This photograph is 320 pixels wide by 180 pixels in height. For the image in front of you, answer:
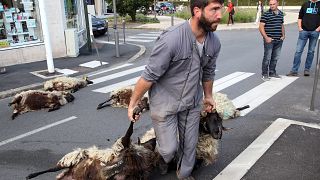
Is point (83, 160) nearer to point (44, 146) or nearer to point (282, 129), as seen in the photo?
point (44, 146)

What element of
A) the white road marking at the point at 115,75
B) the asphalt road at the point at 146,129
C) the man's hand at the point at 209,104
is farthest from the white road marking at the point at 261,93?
the white road marking at the point at 115,75

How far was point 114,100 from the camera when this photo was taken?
7234mm

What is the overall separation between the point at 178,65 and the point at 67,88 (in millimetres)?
5430

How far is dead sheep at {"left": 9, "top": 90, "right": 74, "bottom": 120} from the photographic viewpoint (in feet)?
23.4

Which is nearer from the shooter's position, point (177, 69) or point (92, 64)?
point (177, 69)

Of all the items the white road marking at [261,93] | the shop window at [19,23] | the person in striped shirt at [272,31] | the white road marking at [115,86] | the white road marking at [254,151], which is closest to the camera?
the white road marking at [254,151]

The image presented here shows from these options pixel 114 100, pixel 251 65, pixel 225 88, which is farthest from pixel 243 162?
pixel 251 65

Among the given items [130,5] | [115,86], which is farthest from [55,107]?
[130,5]

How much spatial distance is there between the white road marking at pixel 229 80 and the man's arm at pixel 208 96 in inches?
165

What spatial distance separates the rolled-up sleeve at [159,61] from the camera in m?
3.33

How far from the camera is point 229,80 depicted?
9.09 meters

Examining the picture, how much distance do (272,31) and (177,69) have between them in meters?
5.84

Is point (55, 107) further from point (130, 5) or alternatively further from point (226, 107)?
point (130, 5)

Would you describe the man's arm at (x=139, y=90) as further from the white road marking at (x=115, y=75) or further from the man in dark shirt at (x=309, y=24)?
the man in dark shirt at (x=309, y=24)
